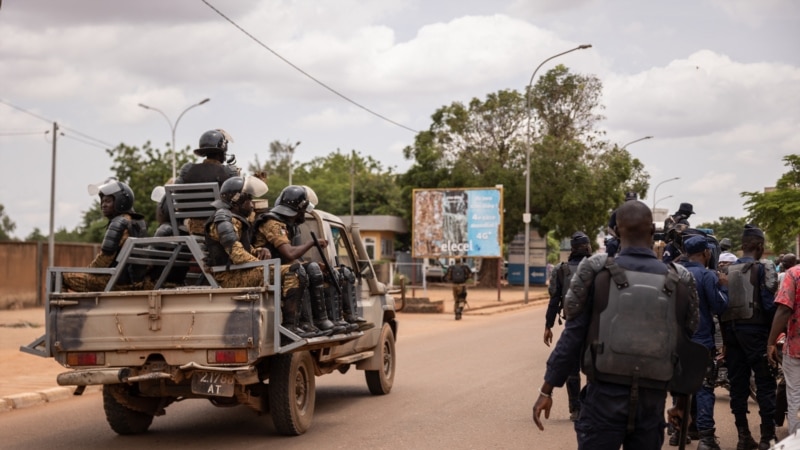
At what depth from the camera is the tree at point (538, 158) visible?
5309 centimetres

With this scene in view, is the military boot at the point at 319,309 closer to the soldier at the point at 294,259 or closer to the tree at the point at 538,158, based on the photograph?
the soldier at the point at 294,259

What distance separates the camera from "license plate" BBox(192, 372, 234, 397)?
8.12 m

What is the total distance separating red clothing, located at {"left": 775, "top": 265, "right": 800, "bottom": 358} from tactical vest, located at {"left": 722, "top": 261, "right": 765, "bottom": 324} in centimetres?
64

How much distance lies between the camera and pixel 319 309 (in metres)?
9.31

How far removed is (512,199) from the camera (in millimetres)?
53438

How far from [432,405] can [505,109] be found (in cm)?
4595

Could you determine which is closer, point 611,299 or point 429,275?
point 611,299

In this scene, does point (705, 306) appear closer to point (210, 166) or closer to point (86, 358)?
point (210, 166)

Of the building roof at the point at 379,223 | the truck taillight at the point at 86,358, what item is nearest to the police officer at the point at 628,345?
the truck taillight at the point at 86,358

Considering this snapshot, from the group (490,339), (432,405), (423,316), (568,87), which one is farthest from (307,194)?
(568,87)

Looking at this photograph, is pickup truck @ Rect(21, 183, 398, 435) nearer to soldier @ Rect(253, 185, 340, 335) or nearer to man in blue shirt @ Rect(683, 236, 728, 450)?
soldier @ Rect(253, 185, 340, 335)

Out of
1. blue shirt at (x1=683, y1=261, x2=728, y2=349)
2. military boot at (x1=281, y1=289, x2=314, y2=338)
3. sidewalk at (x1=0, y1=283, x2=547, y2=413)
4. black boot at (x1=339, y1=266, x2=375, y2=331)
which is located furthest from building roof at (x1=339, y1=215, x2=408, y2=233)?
blue shirt at (x1=683, y1=261, x2=728, y2=349)

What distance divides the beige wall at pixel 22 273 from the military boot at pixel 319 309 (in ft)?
77.0

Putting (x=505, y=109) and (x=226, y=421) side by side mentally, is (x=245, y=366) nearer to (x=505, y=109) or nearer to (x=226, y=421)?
(x=226, y=421)
